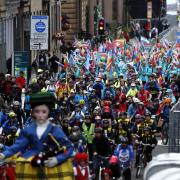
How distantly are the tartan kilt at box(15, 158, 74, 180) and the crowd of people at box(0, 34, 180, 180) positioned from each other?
0.01 m

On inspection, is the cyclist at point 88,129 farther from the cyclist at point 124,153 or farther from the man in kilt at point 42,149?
the man in kilt at point 42,149

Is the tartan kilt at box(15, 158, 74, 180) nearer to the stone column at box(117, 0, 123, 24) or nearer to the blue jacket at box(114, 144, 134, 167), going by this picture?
the blue jacket at box(114, 144, 134, 167)

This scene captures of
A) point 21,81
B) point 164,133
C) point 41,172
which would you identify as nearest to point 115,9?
point 21,81

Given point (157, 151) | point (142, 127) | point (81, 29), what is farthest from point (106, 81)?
point (81, 29)

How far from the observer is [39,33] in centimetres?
3488

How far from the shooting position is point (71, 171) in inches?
317

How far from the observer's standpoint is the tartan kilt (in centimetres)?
793

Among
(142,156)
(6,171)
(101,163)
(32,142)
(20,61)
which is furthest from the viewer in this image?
(20,61)

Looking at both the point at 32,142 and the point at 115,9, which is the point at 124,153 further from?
the point at 115,9

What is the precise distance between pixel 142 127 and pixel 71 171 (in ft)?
43.5

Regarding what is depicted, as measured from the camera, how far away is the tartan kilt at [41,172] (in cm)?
793

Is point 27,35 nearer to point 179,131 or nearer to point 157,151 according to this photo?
point 157,151

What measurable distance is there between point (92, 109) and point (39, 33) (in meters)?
8.85

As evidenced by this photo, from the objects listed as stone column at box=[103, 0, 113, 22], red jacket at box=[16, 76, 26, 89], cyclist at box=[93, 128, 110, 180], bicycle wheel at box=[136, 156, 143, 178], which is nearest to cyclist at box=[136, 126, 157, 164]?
bicycle wheel at box=[136, 156, 143, 178]
